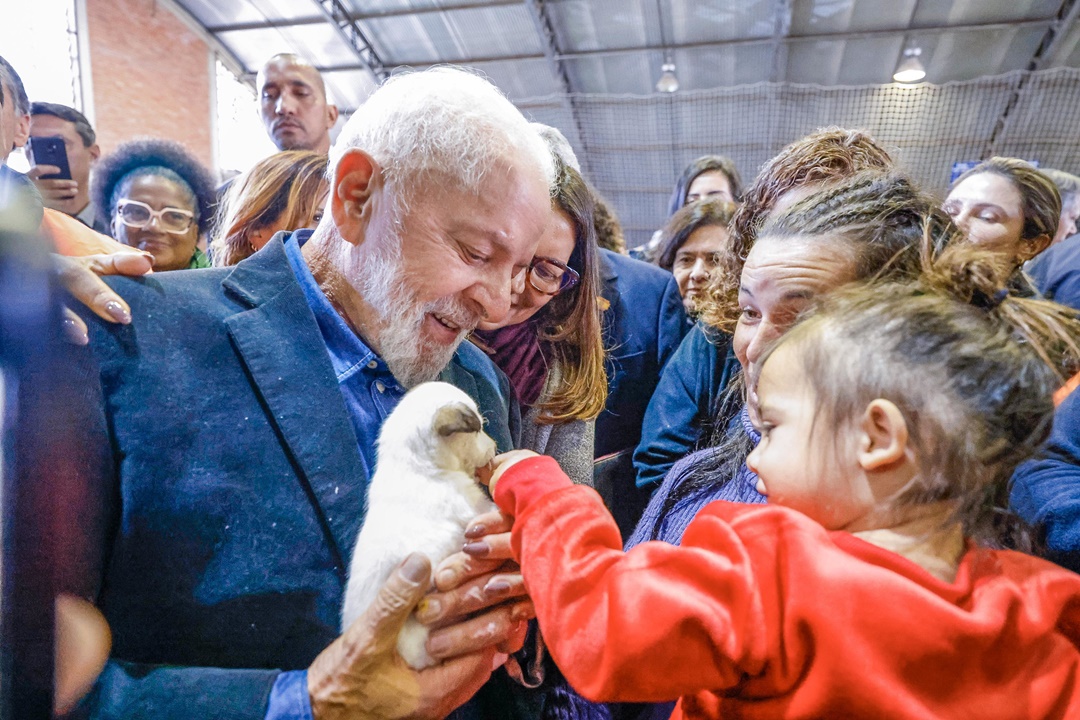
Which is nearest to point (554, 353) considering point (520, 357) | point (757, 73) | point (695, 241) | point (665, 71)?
point (520, 357)

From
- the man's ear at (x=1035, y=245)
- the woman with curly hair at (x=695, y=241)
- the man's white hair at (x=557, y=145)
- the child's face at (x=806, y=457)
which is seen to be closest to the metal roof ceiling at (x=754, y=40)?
the woman with curly hair at (x=695, y=241)

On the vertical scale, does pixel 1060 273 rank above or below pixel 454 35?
below

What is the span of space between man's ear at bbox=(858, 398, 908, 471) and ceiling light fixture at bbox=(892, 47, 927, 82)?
8261mm

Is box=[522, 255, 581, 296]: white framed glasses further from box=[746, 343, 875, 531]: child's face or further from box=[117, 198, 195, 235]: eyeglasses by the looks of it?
box=[117, 198, 195, 235]: eyeglasses

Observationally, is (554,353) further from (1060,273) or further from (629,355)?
(1060,273)

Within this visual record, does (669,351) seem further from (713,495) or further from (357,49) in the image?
(357,49)

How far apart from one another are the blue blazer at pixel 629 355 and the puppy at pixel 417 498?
0.44 m

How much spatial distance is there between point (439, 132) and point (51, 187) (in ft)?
1.95

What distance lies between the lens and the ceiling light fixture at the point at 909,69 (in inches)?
295

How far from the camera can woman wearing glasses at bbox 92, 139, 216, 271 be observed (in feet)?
3.92

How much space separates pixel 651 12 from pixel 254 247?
25.3 ft

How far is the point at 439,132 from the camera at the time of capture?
1.08 meters

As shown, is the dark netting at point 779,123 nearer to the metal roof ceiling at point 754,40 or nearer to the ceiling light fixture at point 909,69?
the ceiling light fixture at point 909,69

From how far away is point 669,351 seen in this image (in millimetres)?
1663
